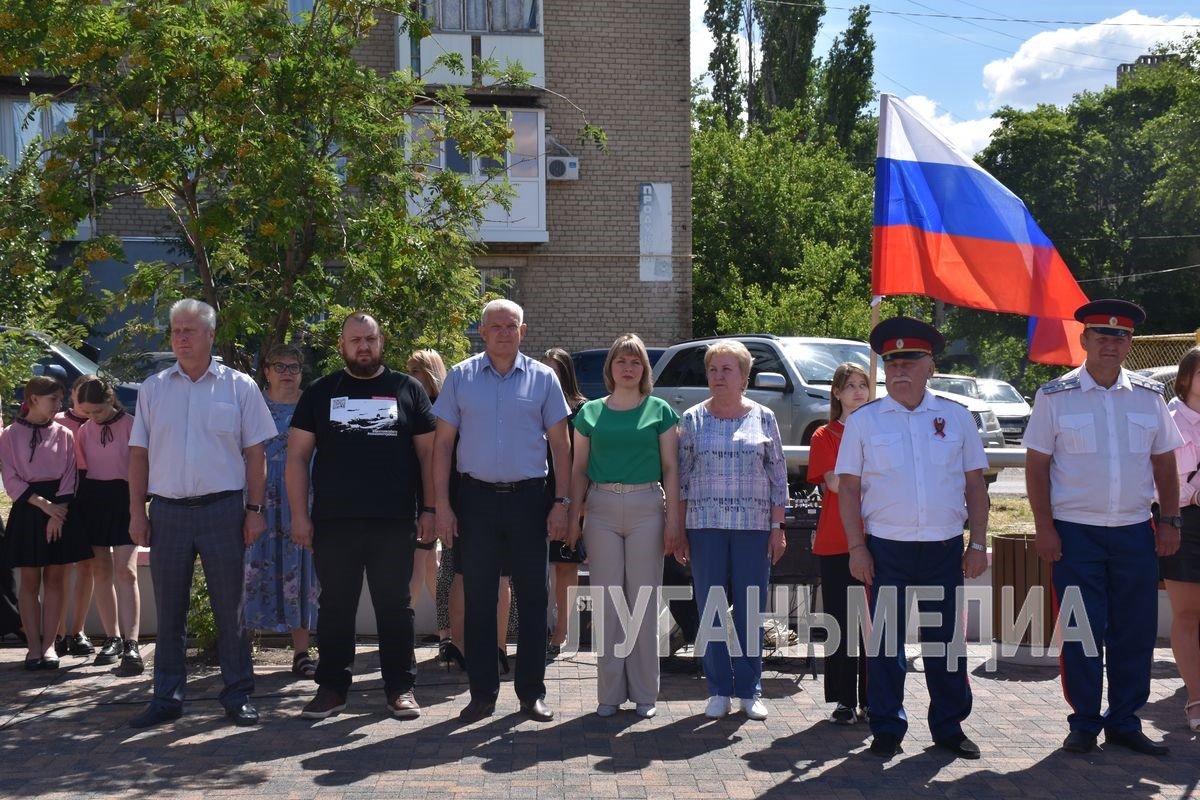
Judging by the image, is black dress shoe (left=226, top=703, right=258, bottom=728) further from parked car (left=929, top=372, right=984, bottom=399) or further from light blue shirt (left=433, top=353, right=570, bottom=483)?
parked car (left=929, top=372, right=984, bottom=399)

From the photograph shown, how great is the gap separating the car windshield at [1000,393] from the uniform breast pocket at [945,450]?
15.3 meters

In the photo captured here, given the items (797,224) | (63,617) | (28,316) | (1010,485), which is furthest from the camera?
(797,224)

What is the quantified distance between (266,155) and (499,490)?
247cm

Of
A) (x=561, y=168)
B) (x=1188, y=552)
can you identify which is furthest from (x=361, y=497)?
(x=561, y=168)

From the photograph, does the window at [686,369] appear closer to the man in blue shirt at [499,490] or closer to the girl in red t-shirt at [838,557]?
the girl in red t-shirt at [838,557]

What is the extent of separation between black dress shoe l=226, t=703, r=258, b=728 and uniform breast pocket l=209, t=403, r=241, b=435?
1.37 metres

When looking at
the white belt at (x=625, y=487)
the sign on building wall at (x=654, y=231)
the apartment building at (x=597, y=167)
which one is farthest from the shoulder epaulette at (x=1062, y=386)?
the sign on building wall at (x=654, y=231)

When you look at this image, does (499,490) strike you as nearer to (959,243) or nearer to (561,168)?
(959,243)

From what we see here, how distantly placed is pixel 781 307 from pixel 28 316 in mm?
16679

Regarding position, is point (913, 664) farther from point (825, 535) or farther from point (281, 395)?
point (281, 395)

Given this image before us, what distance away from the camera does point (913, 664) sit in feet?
26.2

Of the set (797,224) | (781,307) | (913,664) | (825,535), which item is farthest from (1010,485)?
(797,224)

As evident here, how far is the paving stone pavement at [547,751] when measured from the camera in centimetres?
552

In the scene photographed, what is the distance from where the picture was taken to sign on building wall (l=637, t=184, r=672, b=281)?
2864 centimetres
